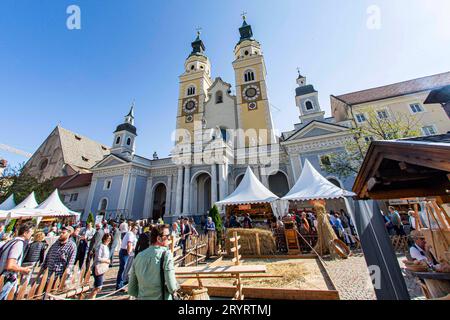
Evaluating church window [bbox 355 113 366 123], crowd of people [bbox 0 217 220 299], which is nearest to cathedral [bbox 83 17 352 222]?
church window [bbox 355 113 366 123]

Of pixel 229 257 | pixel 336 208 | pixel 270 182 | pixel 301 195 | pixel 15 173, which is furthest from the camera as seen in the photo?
pixel 15 173

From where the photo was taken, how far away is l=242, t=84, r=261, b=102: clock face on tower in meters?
24.4

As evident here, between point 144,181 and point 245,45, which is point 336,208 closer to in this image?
point 144,181

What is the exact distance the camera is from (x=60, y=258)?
12.8ft

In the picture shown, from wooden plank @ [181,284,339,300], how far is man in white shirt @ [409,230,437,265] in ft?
5.26

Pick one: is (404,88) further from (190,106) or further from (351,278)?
(190,106)

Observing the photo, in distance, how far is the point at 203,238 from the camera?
852 centimetres

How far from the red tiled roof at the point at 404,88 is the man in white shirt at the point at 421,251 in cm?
2158

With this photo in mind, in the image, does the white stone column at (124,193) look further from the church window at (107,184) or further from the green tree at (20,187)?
the green tree at (20,187)

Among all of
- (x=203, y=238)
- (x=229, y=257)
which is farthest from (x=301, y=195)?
(x=203, y=238)

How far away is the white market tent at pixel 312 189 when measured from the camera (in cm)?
891

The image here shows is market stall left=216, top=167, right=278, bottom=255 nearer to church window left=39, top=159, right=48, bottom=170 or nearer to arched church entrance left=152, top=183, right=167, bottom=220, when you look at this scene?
arched church entrance left=152, top=183, right=167, bottom=220

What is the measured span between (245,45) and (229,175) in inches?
819

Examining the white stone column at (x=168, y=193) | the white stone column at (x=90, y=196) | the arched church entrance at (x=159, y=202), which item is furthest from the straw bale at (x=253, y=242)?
the white stone column at (x=90, y=196)
